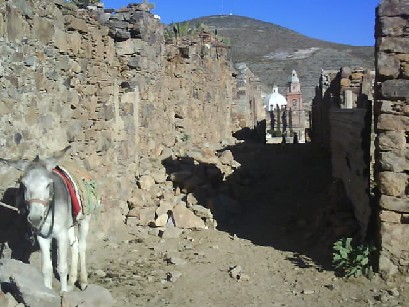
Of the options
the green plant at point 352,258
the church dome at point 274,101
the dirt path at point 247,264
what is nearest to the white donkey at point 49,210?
the dirt path at point 247,264

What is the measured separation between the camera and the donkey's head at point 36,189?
474cm

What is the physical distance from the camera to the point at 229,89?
64.7 feet

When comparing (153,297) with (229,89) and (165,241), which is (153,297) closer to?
(165,241)

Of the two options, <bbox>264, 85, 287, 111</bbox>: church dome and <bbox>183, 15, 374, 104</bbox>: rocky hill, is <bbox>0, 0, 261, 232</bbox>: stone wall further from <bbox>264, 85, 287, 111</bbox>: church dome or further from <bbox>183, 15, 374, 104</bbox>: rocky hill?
<bbox>183, 15, 374, 104</bbox>: rocky hill

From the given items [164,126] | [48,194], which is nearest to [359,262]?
[48,194]

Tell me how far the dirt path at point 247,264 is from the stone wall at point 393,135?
19.7 inches

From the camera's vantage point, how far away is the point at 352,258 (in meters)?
6.77

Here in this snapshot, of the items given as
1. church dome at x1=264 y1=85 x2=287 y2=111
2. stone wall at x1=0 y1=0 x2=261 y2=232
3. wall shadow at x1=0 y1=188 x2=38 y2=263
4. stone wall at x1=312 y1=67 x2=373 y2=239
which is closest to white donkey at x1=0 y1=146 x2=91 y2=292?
wall shadow at x1=0 y1=188 x2=38 y2=263

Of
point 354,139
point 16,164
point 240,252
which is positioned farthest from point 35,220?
point 354,139

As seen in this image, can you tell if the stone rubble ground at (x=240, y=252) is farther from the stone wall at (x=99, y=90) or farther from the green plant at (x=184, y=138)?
the green plant at (x=184, y=138)

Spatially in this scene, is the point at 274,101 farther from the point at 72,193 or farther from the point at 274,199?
the point at 72,193

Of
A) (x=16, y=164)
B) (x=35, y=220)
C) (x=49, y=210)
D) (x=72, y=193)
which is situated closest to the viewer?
(x=35, y=220)

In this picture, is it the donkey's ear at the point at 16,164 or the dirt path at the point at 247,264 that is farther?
the dirt path at the point at 247,264

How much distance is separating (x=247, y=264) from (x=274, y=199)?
3.49m
